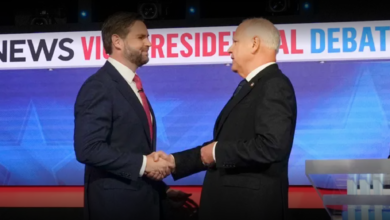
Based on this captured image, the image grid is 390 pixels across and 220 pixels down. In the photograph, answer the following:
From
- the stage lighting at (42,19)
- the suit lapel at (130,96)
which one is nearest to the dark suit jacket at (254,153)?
the suit lapel at (130,96)

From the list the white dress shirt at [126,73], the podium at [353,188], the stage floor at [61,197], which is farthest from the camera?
the stage floor at [61,197]

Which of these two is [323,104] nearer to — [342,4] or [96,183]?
[342,4]

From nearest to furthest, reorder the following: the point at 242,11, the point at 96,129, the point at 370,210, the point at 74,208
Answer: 1. the point at 370,210
2. the point at 96,129
3. the point at 74,208
4. the point at 242,11

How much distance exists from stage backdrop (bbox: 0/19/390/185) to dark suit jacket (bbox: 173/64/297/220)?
2.92 m

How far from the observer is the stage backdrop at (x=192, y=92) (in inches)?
210

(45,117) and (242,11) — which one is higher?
(242,11)

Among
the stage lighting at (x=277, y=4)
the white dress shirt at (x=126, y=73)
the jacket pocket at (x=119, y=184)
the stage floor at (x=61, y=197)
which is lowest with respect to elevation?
the stage floor at (x=61, y=197)

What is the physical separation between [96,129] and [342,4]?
3.44 metres

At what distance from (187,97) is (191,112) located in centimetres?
14

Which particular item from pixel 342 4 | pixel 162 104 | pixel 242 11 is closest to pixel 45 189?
pixel 162 104

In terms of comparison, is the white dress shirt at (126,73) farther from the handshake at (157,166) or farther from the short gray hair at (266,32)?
the short gray hair at (266,32)

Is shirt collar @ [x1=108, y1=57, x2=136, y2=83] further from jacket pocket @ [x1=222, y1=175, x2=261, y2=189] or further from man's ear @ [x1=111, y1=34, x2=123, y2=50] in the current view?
jacket pocket @ [x1=222, y1=175, x2=261, y2=189]

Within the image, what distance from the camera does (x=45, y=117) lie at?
18.8ft

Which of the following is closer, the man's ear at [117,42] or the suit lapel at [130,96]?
the suit lapel at [130,96]
